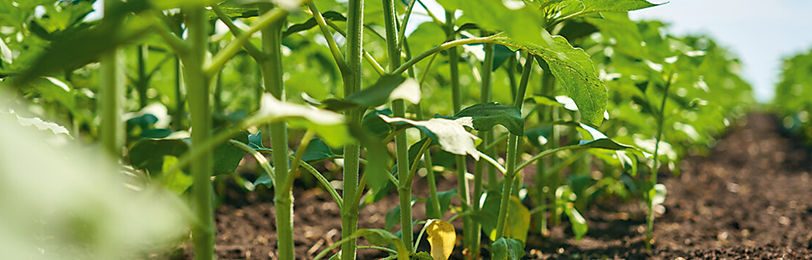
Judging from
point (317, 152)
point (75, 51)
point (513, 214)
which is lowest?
point (513, 214)

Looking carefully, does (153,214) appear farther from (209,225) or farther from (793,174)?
(793,174)

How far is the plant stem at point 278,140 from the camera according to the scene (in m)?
0.88

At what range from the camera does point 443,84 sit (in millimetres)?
3982

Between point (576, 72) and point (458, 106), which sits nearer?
point (576, 72)

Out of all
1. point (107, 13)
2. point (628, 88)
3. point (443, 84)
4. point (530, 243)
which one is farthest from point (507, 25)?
point (443, 84)

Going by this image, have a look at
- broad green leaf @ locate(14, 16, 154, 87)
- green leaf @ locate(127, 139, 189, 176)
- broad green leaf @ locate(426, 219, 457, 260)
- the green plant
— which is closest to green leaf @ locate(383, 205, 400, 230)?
the green plant

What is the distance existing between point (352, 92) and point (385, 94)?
0.28 m

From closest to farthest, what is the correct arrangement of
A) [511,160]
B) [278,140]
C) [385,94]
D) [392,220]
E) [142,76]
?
[385,94]
[278,140]
[511,160]
[392,220]
[142,76]

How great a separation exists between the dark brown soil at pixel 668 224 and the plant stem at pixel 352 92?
2.85 ft

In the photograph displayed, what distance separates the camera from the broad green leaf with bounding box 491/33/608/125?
1.09 metres

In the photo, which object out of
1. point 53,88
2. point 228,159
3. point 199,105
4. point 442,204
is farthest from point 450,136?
point 53,88

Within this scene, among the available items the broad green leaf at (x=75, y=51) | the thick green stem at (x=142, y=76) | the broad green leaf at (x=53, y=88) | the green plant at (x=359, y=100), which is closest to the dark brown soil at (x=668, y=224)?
the green plant at (x=359, y=100)

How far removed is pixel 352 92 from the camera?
3.42 feet

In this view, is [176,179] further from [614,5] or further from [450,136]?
[614,5]
